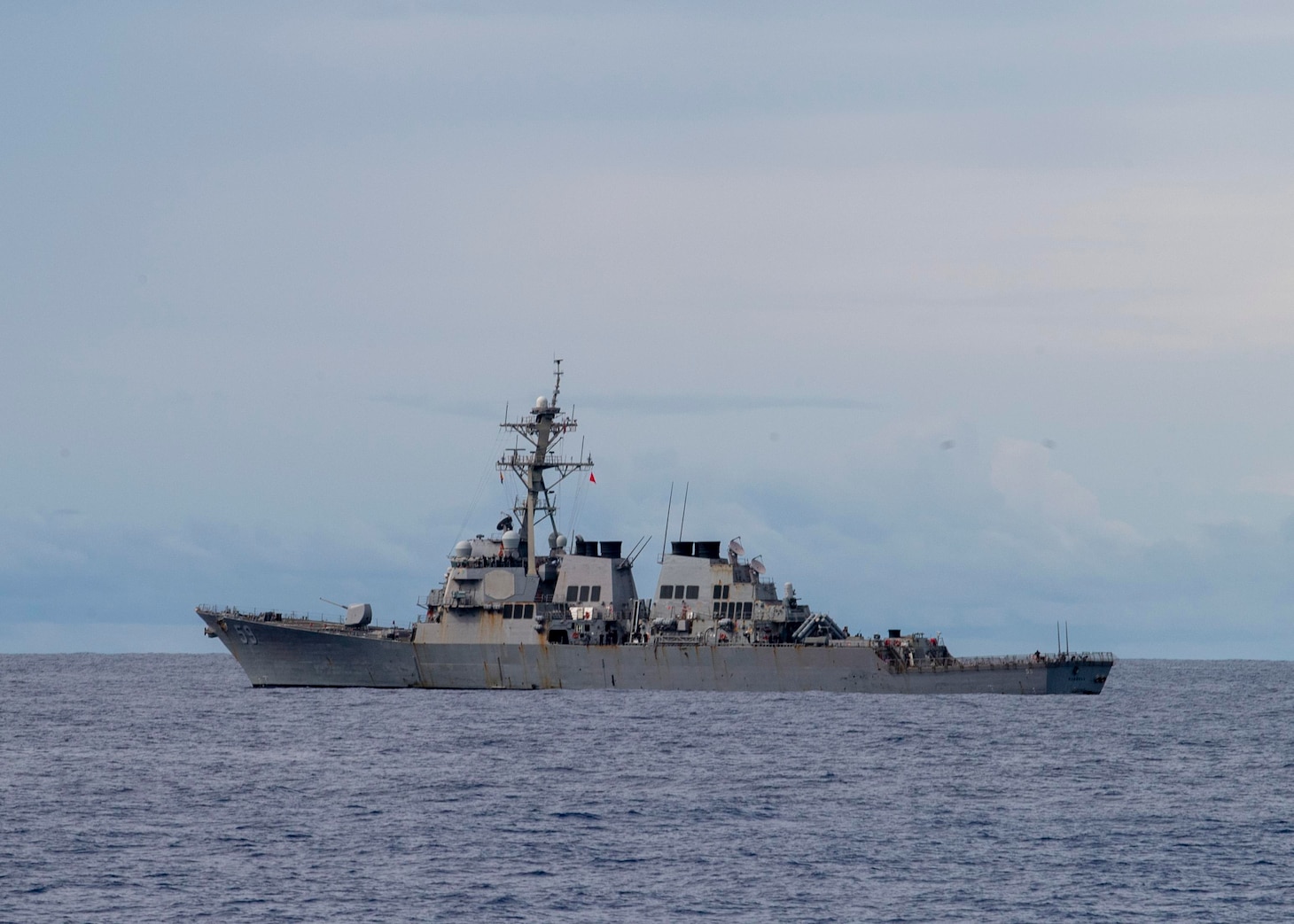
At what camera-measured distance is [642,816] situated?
35.9 metres

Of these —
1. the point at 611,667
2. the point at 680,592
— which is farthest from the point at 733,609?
the point at 611,667

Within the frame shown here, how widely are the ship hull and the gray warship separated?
0.18 ft

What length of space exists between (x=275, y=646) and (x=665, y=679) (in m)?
17.6

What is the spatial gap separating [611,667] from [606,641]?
1.35 metres

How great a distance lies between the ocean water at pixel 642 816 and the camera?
90.2 ft

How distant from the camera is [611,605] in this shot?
66.6 meters

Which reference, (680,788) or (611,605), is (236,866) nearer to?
(680,788)

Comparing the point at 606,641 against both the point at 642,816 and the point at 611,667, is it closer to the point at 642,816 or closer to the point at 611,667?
the point at 611,667

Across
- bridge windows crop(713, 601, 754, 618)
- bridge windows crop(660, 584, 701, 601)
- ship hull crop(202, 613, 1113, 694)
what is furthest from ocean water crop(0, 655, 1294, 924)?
bridge windows crop(660, 584, 701, 601)

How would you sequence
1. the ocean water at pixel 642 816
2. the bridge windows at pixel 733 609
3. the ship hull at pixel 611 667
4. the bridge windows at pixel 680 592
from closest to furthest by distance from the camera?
the ocean water at pixel 642 816, the ship hull at pixel 611 667, the bridge windows at pixel 733 609, the bridge windows at pixel 680 592

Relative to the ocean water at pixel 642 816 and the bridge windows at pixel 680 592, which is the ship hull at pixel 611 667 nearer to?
the ocean water at pixel 642 816

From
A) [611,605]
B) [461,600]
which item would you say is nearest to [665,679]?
[611,605]

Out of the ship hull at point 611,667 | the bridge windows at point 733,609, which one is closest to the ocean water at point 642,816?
the ship hull at point 611,667

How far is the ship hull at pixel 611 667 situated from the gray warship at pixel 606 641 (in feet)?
0.18
